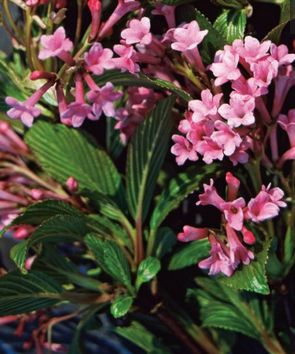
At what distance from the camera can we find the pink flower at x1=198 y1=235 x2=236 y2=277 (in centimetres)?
78

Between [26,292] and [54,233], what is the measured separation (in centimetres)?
9

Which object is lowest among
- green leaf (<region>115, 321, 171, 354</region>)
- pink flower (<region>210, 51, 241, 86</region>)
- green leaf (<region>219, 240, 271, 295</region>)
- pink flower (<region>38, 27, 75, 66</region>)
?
green leaf (<region>115, 321, 171, 354</region>)

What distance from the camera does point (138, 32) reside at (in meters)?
0.75

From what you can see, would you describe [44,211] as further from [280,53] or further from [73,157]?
[280,53]

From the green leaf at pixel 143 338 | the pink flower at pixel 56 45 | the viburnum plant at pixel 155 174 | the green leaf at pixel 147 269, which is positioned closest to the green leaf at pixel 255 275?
the viburnum plant at pixel 155 174

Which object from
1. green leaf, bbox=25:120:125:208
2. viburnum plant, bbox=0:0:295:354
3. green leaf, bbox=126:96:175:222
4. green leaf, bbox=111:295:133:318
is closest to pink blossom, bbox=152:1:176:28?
viburnum plant, bbox=0:0:295:354

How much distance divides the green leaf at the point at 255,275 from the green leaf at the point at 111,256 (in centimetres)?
14

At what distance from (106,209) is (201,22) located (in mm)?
298

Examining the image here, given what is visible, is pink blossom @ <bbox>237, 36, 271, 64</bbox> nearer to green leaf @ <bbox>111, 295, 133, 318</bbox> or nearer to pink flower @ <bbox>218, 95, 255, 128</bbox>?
pink flower @ <bbox>218, 95, 255, 128</bbox>

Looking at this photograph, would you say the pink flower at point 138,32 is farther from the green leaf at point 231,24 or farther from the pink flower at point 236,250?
the pink flower at point 236,250

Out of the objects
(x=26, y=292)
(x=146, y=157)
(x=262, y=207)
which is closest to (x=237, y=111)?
(x=262, y=207)

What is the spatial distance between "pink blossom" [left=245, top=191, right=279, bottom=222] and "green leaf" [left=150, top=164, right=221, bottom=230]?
126mm

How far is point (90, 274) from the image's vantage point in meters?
1.00

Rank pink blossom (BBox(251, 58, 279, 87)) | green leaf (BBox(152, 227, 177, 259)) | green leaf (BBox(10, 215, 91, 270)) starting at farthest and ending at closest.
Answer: green leaf (BBox(152, 227, 177, 259))
green leaf (BBox(10, 215, 91, 270))
pink blossom (BBox(251, 58, 279, 87))
